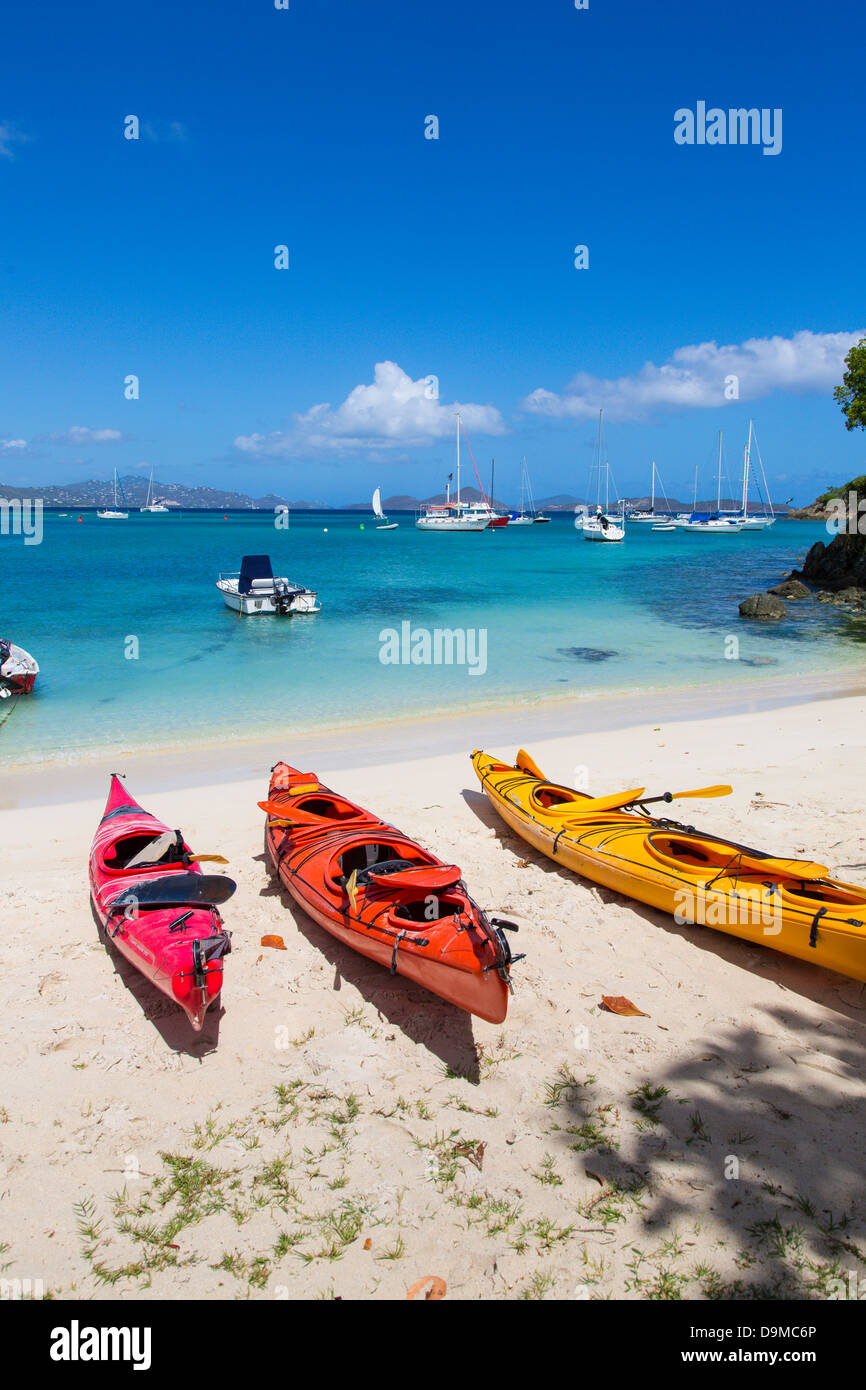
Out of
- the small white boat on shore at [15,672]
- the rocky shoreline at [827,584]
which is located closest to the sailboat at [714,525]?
the rocky shoreline at [827,584]

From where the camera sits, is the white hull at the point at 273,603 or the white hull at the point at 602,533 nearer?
the white hull at the point at 273,603

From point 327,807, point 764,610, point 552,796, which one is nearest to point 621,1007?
point 552,796

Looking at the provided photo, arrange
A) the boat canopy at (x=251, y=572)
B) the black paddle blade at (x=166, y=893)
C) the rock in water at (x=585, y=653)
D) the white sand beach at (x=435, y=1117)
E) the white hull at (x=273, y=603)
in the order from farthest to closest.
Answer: the boat canopy at (x=251, y=572), the white hull at (x=273, y=603), the rock in water at (x=585, y=653), the black paddle blade at (x=166, y=893), the white sand beach at (x=435, y=1117)

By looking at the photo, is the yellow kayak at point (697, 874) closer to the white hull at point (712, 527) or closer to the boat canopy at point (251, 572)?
the boat canopy at point (251, 572)

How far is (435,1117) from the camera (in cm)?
421

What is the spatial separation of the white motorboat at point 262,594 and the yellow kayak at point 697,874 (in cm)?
1992

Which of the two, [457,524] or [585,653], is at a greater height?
[457,524]

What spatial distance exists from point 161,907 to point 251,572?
932 inches

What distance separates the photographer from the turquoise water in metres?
14.6

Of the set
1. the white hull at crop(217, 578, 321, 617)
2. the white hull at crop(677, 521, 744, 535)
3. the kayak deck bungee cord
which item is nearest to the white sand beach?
the kayak deck bungee cord

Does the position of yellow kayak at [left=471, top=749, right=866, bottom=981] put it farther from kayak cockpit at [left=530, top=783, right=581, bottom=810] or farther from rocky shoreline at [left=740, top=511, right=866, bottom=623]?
rocky shoreline at [left=740, top=511, right=866, bottom=623]

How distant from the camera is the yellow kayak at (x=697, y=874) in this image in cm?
519

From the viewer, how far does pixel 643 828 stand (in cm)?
676

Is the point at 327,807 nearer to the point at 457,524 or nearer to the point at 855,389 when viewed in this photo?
the point at 855,389
